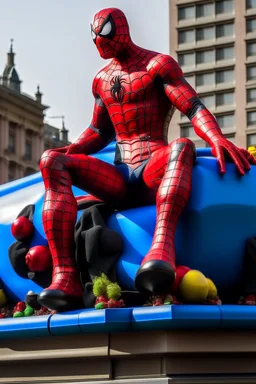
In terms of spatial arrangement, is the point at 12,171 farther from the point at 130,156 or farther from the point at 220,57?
the point at 130,156

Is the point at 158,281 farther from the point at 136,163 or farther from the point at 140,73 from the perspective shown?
the point at 140,73

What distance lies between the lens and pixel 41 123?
186 feet

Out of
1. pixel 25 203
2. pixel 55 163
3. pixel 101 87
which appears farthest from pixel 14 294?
pixel 101 87

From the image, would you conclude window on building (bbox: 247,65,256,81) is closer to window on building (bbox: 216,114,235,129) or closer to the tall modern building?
the tall modern building

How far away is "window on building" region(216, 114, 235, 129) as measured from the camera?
54.5 metres

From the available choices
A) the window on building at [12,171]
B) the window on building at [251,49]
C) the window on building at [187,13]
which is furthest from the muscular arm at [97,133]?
the window on building at [187,13]

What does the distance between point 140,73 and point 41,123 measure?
4899cm

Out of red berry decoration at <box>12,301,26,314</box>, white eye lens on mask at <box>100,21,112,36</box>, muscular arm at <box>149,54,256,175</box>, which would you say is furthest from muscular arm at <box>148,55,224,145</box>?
red berry decoration at <box>12,301,26,314</box>

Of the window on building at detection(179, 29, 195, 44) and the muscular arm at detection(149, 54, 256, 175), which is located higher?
the window on building at detection(179, 29, 195, 44)

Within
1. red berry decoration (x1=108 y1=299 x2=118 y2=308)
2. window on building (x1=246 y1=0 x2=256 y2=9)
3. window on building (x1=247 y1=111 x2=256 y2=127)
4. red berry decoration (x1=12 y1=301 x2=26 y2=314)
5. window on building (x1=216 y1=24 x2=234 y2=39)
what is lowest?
red berry decoration (x1=108 y1=299 x2=118 y2=308)

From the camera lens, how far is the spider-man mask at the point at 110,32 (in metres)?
8.24

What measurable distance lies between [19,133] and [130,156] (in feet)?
156

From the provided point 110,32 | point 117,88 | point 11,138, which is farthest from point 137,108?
point 11,138

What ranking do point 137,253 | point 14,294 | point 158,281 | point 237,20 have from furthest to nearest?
point 237,20, point 14,294, point 137,253, point 158,281
